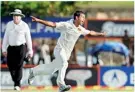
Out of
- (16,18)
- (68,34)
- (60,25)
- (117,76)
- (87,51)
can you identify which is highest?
(16,18)

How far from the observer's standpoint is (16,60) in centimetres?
1448

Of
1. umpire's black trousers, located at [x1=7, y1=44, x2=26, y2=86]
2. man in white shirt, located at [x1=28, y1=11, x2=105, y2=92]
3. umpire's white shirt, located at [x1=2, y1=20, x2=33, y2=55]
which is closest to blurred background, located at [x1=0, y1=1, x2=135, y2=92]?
umpire's black trousers, located at [x1=7, y1=44, x2=26, y2=86]

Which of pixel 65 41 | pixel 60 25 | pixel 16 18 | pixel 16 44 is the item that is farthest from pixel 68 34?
pixel 16 44

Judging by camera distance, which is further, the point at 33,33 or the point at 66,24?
the point at 33,33

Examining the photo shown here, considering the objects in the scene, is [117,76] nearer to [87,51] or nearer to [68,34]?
[87,51]

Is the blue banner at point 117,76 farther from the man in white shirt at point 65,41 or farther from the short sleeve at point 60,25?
the short sleeve at point 60,25

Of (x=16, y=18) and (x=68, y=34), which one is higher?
(x=16, y=18)

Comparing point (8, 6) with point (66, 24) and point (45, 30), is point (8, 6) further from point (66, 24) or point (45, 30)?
point (66, 24)

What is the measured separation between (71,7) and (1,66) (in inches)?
397

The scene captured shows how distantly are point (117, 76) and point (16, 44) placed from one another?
798cm

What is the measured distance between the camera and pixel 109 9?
158ft

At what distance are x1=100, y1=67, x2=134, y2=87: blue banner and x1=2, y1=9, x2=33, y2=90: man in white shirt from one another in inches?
294

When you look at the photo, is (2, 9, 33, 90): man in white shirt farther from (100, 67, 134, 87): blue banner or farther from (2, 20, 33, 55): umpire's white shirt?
(100, 67, 134, 87): blue banner

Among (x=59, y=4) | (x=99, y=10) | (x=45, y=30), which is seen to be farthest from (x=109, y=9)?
(x=45, y=30)
